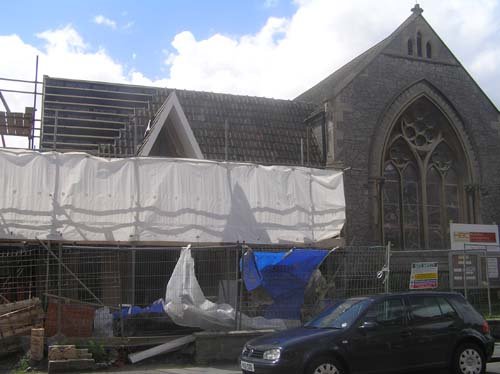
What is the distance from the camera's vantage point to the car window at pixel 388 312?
30.2 ft

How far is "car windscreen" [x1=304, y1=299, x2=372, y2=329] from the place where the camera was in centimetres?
917

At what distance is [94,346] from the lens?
1120 centimetres

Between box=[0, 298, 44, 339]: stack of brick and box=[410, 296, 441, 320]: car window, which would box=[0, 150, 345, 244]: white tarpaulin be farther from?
box=[410, 296, 441, 320]: car window

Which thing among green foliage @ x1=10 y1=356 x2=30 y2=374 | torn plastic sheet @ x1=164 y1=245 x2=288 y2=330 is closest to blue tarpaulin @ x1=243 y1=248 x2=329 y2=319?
torn plastic sheet @ x1=164 y1=245 x2=288 y2=330

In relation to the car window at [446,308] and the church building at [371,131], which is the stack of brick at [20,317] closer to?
the church building at [371,131]

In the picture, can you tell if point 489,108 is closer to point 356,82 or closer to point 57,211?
point 356,82

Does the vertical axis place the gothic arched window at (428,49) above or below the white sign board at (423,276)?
above

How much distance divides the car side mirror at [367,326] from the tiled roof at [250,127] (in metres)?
9.85

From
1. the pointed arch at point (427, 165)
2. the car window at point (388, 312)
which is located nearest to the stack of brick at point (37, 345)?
the car window at point (388, 312)

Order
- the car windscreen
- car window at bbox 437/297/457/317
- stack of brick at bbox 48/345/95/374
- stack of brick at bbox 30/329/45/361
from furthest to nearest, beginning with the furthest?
1. stack of brick at bbox 30/329/45/361
2. stack of brick at bbox 48/345/95/374
3. car window at bbox 437/297/457/317
4. the car windscreen

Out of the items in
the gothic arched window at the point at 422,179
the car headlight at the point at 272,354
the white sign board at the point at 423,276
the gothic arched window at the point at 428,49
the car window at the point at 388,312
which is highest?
the gothic arched window at the point at 428,49

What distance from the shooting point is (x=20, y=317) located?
448 inches

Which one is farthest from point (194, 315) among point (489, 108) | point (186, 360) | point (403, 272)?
point (489, 108)

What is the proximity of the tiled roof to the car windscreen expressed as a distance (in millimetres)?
9077
